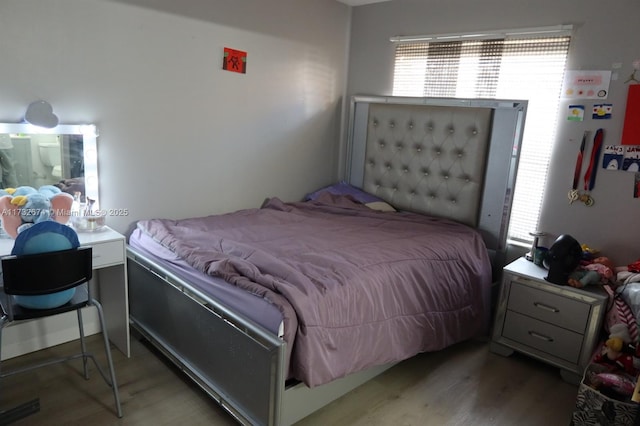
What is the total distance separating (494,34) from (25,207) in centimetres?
275

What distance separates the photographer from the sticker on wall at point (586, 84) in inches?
93.0

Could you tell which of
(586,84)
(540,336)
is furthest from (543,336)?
(586,84)

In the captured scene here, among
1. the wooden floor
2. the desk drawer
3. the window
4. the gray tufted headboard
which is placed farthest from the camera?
the gray tufted headboard

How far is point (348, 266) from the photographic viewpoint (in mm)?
1932

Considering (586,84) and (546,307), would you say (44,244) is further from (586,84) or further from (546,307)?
(586,84)

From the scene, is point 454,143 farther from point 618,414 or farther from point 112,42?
point 112,42

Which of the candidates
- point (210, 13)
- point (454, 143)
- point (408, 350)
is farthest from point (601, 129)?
point (210, 13)

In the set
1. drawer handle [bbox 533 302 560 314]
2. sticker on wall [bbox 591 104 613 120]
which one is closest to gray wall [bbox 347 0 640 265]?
sticker on wall [bbox 591 104 613 120]

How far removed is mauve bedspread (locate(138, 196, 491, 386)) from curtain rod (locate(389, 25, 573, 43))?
3.93ft

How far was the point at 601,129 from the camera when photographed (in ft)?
7.84

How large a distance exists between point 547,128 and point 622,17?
0.65 meters

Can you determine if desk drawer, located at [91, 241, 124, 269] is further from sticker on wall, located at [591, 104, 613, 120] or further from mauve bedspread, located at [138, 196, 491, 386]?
sticker on wall, located at [591, 104, 613, 120]

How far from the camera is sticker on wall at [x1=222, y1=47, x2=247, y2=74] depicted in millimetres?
2725

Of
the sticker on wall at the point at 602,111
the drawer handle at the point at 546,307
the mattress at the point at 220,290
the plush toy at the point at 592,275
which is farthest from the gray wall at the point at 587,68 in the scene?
the mattress at the point at 220,290
